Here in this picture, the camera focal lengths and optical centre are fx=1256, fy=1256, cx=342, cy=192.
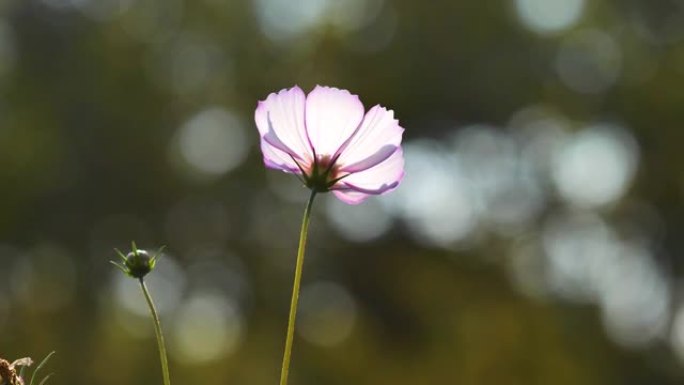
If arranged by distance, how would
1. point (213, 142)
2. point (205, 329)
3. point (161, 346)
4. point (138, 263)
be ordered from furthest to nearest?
point (213, 142) → point (205, 329) → point (138, 263) → point (161, 346)

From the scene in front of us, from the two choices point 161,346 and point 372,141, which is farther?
point 372,141

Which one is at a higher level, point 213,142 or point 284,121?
point 213,142

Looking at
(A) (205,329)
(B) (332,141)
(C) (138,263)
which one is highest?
(B) (332,141)

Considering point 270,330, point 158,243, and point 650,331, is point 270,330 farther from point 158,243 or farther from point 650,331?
point 650,331

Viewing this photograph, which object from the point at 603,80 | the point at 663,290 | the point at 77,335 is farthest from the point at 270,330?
the point at 603,80

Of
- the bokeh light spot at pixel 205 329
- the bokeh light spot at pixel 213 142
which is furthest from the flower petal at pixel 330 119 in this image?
the bokeh light spot at pixel 213 142

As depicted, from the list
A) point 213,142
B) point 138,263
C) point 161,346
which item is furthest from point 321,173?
point 213,142

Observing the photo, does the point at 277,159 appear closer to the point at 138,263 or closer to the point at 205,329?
the point at 138,263

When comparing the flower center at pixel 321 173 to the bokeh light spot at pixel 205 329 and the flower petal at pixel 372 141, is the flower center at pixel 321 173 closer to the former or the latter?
the flower petal at pixel 372 141
